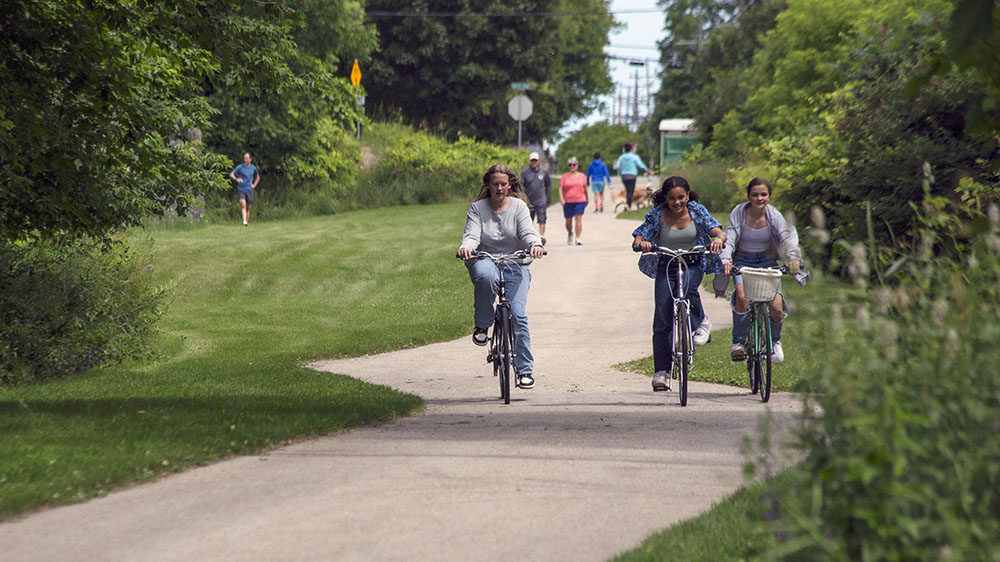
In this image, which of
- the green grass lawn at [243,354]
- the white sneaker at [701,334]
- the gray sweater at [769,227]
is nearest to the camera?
the green grass lawn at [243,354]

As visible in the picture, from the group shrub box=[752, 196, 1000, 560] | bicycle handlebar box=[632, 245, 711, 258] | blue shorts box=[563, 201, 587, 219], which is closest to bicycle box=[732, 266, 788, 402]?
bicycle handlebar box=[632, 245, 711, 258]

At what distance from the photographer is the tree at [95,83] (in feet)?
31.3

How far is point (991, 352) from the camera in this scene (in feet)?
11.8

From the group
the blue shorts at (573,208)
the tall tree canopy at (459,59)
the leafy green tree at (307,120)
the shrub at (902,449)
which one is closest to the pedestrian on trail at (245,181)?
the leafy green tree at (307,120)

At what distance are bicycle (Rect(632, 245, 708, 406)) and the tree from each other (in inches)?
155

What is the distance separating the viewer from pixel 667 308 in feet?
33.9

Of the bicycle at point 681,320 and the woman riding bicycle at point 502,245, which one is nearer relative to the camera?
the bicycle at point 681,320

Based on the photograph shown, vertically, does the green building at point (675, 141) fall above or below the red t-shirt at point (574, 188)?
above

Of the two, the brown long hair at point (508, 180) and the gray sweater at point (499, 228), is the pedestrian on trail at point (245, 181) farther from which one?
the gray sweater at point (499, 228)

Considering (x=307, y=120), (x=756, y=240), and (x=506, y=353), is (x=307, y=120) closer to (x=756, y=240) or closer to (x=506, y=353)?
(x=506, y=353)

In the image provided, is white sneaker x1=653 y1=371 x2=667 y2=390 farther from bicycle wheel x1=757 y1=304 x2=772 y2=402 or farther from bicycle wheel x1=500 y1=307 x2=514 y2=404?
bicycle wheel x1=500 y1=307 x2=514 y2=404

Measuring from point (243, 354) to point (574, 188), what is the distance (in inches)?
475

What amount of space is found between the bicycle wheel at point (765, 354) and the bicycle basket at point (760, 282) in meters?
0.25

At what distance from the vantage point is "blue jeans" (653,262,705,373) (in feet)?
33.8
